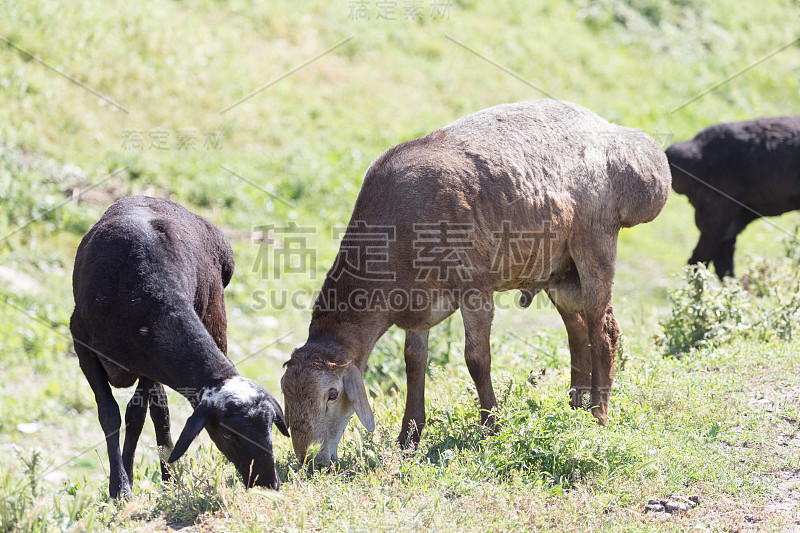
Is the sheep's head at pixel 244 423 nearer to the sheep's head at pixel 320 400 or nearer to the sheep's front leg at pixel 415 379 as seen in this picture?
the sheep's head at pixel 320 400

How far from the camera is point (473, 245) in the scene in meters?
6.49

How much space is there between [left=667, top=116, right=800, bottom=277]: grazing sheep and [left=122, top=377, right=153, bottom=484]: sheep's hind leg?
8.22 m

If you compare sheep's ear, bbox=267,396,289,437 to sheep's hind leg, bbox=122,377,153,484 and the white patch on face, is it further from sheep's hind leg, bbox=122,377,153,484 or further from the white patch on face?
sheep's hind leg, bbox=122,377,153,484

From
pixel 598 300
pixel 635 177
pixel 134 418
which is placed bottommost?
pixel 134 418

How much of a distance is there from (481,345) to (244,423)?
6.19 ft

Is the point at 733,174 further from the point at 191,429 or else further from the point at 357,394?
the point at 191,429

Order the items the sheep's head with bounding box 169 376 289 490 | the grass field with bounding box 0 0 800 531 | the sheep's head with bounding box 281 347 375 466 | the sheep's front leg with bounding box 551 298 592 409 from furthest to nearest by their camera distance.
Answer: the sheep's front leg with bounding box 551 298 592 409 < the sheep's head with bounding box 281 347 375 466 < the grass field with bounding box 0 0 800 531 < the sheep's head with bounding box 169 376 289 490

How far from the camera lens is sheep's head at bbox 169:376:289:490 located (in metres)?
5.76

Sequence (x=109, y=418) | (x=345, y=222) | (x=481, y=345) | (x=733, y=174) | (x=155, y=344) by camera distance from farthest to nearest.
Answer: (x=345, y=222), (x=733, y=174), (x=481, y=345), (x=109, y=418), (x=155, y=344)

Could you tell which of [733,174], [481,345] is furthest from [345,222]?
[481,345]

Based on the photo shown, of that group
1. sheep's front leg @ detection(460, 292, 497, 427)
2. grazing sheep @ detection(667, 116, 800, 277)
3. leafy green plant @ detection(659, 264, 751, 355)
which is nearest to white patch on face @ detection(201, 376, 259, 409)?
sheep's front leg @ detection(460, 292, 497, 427)

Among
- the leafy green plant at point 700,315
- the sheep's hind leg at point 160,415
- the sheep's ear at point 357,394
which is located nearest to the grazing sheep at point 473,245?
the sheep's ear at point 357,394

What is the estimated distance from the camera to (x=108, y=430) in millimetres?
6277

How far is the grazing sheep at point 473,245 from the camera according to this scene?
636cm
